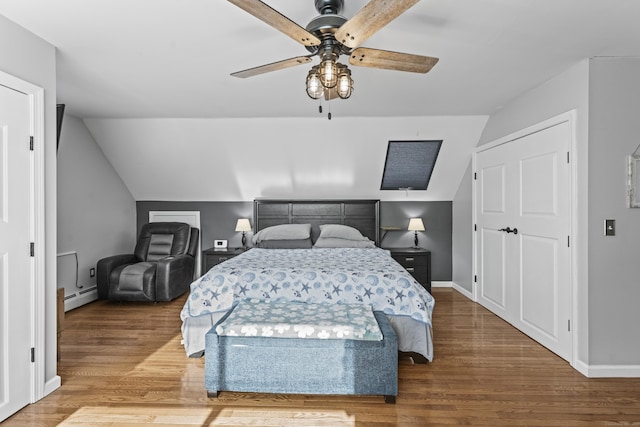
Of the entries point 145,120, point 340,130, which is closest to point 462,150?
point 340,130

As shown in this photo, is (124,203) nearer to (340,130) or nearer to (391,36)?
(340,130)

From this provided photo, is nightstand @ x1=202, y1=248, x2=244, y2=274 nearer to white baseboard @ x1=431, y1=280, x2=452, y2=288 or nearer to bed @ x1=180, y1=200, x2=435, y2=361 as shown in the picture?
bed @ x1=180, y1=200, x2=435, y2=361

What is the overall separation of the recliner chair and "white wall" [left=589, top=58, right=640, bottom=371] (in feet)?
14.1

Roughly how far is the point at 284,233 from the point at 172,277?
148cm

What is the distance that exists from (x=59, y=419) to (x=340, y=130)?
3836 mm

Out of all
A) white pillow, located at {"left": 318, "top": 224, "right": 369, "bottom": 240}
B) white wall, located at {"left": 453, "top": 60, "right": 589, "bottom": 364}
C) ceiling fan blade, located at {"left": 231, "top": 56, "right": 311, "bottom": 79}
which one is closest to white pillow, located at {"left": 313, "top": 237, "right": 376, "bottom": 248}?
white pillow, located at {"left": 318, "top": 224, "right": 369, "bottom": 240}

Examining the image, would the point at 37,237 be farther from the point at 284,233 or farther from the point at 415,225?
the point at 415,225

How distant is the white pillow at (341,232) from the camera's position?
16.5 feet

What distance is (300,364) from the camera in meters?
2.41

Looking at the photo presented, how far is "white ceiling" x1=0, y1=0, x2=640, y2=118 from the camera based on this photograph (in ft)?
6.93

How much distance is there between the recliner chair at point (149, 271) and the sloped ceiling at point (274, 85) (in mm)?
825

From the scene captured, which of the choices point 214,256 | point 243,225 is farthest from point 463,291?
point 214,256

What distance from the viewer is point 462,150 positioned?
497 cm

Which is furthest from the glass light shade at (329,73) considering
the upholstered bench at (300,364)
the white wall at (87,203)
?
the white wall at (87,203)
